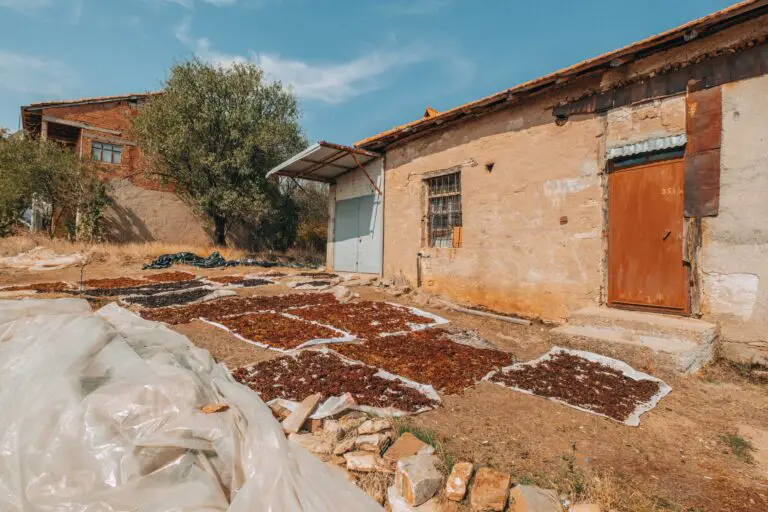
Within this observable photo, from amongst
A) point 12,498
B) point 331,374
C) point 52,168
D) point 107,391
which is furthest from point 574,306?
point 52,168

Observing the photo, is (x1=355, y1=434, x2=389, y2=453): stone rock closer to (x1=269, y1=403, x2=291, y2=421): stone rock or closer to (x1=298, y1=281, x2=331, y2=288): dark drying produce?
(x1=269, y1=403, x2=291, y2=421): stone rock

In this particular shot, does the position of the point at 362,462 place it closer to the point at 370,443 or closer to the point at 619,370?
the point at 370,443

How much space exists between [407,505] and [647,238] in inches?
194

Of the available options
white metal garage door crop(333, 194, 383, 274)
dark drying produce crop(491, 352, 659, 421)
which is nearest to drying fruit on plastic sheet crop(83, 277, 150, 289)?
white metal garage door crop(333, 194, 383, 274)

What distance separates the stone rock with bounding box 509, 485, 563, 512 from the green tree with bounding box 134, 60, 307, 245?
14572 millimetres

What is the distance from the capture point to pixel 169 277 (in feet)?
32.4

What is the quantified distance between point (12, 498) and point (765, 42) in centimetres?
744

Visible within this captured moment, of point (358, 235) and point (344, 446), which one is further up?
point (358, 235)

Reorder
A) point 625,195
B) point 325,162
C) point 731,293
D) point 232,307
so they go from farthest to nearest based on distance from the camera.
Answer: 1. point 325,162
2. point 232,307
3. point 625,195
4. point 731,293

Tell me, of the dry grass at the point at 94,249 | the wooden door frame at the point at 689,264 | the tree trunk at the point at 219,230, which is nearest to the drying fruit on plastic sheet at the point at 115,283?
the dry grass at the point at 94,249

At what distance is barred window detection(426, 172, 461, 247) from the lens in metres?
7.77

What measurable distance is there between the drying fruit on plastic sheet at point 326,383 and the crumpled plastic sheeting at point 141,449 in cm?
85

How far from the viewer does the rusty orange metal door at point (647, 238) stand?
4.79 meters

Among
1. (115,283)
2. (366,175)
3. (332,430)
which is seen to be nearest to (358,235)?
(366,175)
